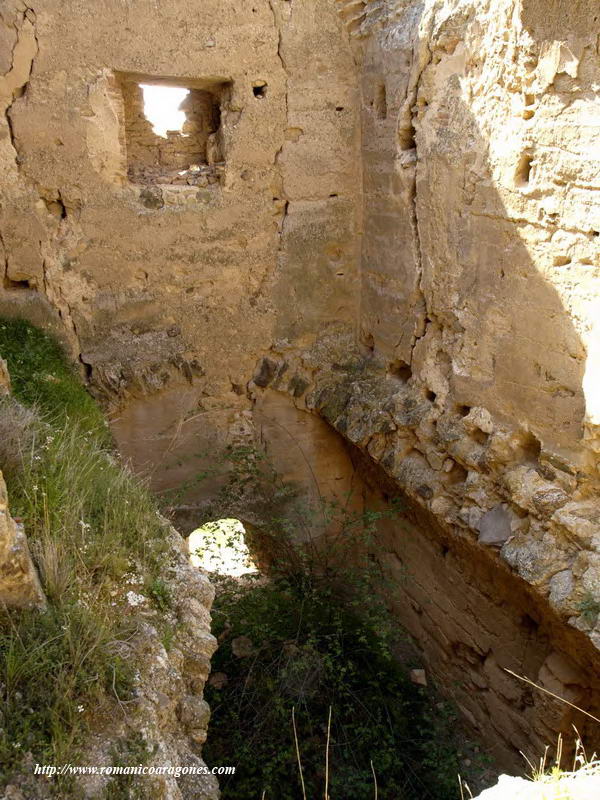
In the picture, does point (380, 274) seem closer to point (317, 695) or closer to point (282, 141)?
point (282, 141)

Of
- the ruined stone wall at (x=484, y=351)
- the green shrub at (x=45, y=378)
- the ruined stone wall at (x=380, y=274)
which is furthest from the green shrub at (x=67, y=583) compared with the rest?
the ruined stone wall at (x=484, y=351)

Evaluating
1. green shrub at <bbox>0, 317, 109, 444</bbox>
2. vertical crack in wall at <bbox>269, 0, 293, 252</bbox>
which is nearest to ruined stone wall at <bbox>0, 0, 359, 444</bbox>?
vertical crack in wall at <bbox>269, 0, 293, 252</bbox>

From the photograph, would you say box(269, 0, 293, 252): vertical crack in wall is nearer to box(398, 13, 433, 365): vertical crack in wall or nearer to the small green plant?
box(398, 13, 433, 365): vertical crack in wall

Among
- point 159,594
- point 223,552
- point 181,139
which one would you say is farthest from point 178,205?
point 223,552

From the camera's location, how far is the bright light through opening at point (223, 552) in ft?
16.8

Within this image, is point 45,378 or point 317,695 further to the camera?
point 317,695

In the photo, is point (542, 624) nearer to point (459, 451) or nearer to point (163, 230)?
point (459, 451)

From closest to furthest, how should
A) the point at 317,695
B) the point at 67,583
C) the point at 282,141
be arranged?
1. the point at 67,583
2. the point at 317,695
3. the point at 282,141

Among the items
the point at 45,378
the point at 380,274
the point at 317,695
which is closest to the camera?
the point at 45,378

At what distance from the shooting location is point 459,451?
15.5 feet

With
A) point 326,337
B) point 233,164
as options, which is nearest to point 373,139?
point 233,164

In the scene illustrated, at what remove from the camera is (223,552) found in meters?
8.41

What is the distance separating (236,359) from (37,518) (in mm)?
3120

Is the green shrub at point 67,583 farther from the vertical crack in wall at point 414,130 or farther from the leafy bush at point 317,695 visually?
the vertical crack in wall at point 414,130
